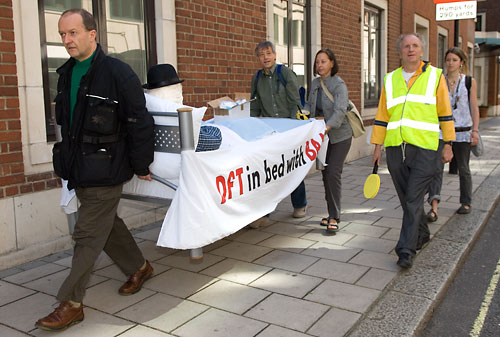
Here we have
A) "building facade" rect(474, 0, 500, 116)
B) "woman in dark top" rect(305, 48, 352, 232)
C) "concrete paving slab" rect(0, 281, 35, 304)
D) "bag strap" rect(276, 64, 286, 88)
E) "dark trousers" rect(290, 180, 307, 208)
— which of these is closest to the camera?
"concrete paving slab" rect(0, 281, 35, 304)

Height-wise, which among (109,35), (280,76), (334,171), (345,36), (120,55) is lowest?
(334,171)

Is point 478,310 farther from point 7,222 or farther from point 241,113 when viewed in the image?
point 7,222

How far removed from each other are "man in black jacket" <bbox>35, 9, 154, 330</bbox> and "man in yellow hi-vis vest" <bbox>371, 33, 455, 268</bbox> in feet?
7.24

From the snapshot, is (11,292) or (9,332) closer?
(9,332)

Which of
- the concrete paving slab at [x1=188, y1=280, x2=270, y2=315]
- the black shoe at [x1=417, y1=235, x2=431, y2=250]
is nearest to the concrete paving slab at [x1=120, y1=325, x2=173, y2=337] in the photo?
the concrete paving slab at [x1=188, y1=280, x2=270, y2=315]

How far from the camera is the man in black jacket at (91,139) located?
3182 mm

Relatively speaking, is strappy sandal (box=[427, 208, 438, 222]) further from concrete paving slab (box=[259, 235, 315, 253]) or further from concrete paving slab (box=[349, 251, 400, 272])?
Answer: concrete paving slab (box=[259, 235, 315, 253])

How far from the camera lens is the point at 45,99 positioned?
5.06 meters

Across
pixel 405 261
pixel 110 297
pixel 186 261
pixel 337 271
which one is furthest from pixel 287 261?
pixel 110 297

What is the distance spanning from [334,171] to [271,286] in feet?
5.93

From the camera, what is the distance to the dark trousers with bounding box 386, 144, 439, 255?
429 centimetres

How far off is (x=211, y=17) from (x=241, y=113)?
2258 mm

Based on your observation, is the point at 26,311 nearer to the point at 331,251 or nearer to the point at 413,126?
the point at 331,251

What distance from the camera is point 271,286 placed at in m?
3.95
